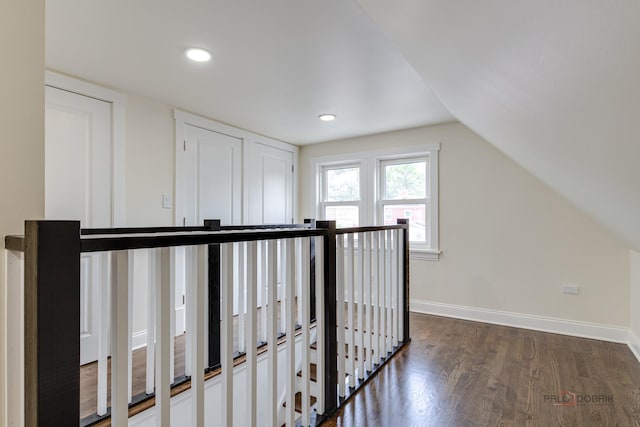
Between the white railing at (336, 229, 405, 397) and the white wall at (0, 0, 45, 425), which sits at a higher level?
the white wall at (0, 0, 45, 425)

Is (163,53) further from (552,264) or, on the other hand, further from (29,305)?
(552,264)

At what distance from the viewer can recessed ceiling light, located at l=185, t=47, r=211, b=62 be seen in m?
2.02

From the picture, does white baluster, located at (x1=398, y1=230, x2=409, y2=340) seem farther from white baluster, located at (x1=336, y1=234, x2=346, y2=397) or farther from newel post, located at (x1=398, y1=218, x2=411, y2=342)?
white baluster, located at (x1=336, y1=234, x2=346, y2=397)

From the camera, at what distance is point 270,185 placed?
4207mm

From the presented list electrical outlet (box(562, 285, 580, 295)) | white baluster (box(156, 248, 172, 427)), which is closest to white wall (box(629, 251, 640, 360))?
electrical outlet (box(562, 285, 580, 295))

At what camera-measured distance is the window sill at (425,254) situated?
366cm

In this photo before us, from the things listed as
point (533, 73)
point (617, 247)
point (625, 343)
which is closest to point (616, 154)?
point (533, 73)

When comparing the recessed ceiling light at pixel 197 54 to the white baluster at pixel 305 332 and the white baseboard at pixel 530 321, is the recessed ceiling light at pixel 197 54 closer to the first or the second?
the white baluster at pixel 305 332

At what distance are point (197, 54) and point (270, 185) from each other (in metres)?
2.24

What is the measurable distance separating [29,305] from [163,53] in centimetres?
188

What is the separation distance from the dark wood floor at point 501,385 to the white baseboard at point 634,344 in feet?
0.18

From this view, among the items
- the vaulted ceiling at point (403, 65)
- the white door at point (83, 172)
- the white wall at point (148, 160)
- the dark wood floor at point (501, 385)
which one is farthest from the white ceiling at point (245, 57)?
the dark wood floor at point (501, 385)

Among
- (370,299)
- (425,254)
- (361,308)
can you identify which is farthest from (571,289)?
(361,308)

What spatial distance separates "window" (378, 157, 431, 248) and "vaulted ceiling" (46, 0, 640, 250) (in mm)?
639
